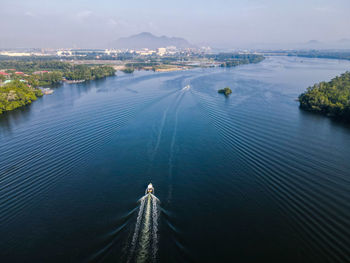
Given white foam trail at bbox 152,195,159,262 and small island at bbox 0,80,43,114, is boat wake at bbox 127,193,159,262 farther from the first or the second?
small island at bbox 0,80,43,114

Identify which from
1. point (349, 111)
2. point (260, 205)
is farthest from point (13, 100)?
point (349, 111)

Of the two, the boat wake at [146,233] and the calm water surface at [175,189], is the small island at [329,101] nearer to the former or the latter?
the calm water surface at [175,189]

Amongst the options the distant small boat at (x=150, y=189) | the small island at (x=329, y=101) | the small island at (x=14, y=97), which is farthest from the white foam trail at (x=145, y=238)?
the small island at (x=14, y=97)

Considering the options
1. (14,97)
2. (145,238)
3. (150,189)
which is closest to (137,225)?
(145,238)

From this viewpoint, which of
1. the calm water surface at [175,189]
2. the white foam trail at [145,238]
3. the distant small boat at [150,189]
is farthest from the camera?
the distant small boat at [150,189]

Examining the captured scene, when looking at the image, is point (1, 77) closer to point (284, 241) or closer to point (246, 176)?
point (246, 176)

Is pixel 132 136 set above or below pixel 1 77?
below

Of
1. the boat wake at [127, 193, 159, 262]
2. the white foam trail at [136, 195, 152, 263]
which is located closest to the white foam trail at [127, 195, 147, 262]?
the boat wake at [127, 193, 159, 262]
